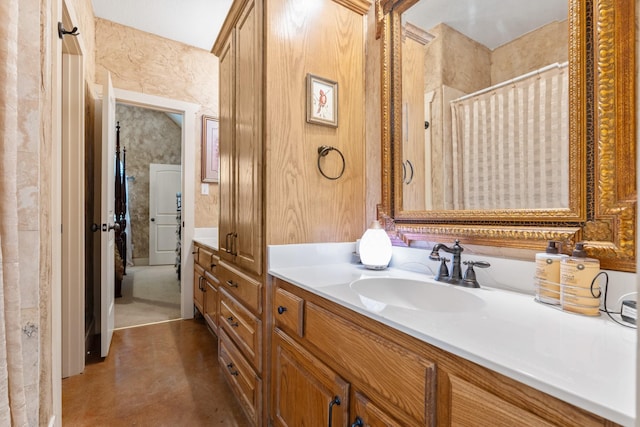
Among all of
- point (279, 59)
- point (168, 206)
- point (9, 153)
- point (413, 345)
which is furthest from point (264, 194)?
point (168, 206)

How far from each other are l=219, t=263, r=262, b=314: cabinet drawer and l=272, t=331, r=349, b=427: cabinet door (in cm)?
19

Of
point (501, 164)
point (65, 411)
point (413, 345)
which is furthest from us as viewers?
point (65, 411)

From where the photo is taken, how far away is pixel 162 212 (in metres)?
5.92

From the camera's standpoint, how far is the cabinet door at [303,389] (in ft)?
2.77

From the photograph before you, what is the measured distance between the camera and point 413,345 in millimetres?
623

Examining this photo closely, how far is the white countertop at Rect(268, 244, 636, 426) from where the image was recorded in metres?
0.39

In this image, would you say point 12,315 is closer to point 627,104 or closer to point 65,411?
point 65,411

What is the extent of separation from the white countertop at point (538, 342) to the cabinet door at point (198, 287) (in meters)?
1.93

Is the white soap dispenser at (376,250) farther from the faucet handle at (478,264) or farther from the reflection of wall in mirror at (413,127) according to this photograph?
the faucet handle at (478,264)

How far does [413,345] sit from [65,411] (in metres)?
2.01

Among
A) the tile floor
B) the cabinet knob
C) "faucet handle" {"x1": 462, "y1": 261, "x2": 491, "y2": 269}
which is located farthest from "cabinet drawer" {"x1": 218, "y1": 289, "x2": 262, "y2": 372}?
"faucet handle" {"x1": 462, "y1": 261, "x2": 491, "y2": 269}

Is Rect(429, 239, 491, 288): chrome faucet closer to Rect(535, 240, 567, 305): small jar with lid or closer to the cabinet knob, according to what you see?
Rect(535, 240, 567, 305): small jar with lid

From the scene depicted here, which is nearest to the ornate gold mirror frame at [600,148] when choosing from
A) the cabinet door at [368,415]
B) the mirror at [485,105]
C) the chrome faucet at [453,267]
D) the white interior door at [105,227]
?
the mirror at [485,105]

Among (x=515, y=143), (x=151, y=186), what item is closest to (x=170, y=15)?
(x=515, y=143)
